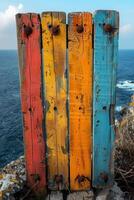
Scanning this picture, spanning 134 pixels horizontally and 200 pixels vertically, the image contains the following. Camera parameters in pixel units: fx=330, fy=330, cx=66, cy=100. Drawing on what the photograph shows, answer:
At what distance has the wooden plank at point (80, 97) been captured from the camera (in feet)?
10.3

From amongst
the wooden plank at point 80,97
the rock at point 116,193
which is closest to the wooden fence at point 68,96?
the wooden plank at point 80,97

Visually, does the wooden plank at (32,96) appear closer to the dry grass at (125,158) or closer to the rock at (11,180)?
the rock at (11,180)

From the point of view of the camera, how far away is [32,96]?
3.29 meters

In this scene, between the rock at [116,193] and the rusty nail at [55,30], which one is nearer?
the rusty nail at [55,30]

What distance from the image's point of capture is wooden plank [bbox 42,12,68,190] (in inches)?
123

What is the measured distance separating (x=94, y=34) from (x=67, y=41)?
265 mm

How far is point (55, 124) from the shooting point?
3.38 meters

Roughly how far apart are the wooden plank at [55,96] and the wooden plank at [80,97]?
0.22 ft

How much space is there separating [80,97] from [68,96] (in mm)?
120

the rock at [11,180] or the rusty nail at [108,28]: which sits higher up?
the rusty nail at [108,28]

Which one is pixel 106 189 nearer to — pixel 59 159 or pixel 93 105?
pixel 59 159

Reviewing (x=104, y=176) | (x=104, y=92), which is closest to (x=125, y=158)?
(x=104, y=176)

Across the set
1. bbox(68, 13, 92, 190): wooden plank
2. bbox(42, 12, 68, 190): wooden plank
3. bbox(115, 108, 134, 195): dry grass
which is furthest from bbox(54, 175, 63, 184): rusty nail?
bbox(115, 108, 134, 195): dry grass

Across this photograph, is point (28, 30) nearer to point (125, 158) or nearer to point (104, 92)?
point (104, 92)
